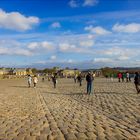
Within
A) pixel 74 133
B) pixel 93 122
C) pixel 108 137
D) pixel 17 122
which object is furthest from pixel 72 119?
pixel 108 137

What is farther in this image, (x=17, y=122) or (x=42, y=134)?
(x=17, y=122)

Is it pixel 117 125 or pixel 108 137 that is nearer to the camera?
pixel 108 137

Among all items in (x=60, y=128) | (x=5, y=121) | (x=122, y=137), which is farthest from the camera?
(x=5, y=121)

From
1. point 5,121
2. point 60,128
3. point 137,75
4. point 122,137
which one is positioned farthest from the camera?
point 137,75

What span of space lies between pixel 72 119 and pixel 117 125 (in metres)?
2.01

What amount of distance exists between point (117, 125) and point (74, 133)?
67.7 inches

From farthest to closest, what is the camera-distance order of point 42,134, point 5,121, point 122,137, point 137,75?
point 137,75, point 5,121, point 42,134, point 122,137

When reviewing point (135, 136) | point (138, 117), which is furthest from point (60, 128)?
point (138, 117)

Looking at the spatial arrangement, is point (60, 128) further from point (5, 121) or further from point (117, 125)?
point (5, 121)

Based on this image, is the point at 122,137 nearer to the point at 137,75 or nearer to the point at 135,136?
the point at 135,136

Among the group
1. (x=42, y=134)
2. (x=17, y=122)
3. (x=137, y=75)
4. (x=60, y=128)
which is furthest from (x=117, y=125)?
(x=137, y=75)

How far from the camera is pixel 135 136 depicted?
8273 mm

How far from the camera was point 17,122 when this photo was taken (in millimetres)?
11211

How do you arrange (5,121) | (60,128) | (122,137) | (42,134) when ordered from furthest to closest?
(5,121), (60,128), (42,134), (122,137)
